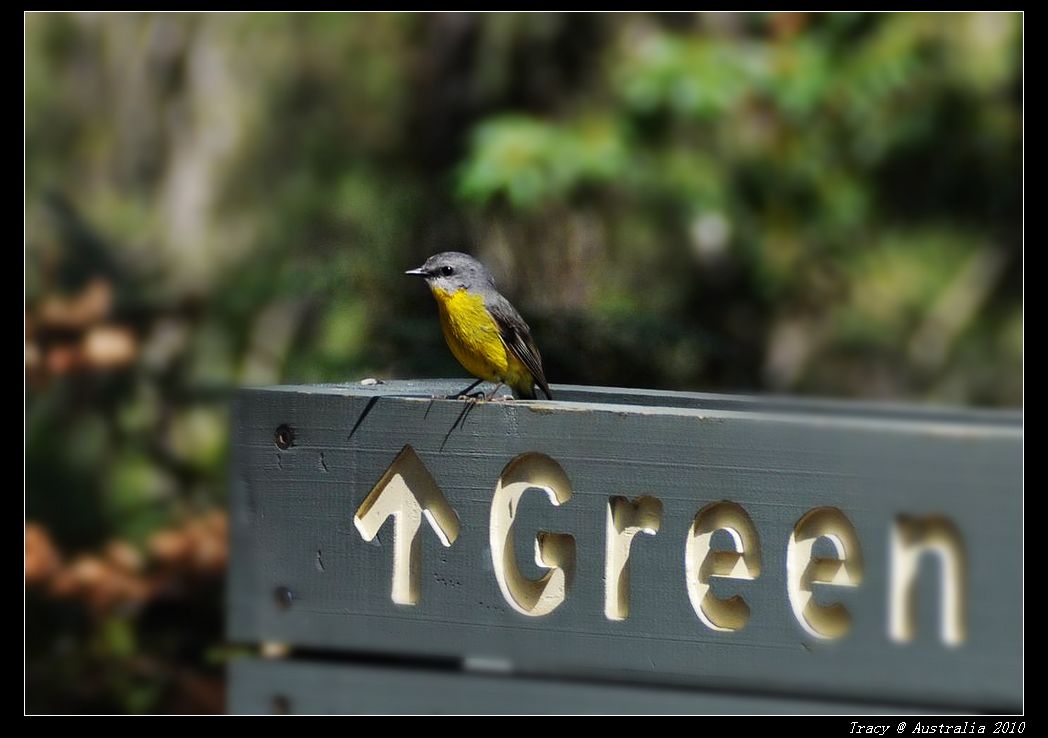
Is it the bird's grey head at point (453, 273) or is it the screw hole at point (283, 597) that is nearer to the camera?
the screw hole at point (283, 597)

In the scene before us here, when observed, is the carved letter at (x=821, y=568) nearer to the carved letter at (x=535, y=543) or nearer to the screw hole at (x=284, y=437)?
the carved letter at (x=535, y=543)

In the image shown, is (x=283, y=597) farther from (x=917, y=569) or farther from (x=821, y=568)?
(x=917, y=569)

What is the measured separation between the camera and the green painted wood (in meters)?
2.16

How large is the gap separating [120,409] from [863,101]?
3.71 m

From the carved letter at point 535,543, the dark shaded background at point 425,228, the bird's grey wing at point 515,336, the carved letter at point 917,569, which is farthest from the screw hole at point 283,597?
the dark shaded background at point 425,228

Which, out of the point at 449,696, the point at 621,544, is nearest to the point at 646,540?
the point at 621,544

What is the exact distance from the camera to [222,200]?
7.28m

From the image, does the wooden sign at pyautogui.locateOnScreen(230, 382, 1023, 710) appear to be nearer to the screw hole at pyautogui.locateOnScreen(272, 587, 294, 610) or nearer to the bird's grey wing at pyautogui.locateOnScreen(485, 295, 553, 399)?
the screw hole at pyautogui.locateOnScreen(272, 587, 294, 610)

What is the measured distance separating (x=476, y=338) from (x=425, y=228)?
1.97 meters

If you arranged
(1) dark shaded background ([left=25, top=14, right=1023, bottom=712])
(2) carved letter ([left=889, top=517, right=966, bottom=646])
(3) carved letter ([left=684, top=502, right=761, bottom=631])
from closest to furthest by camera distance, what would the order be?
(2) carved letter ([left=889, top=517, right=966, bottom=646])
(3) carved letter ([left=684, top=502, right=761, bottom=631])
(1) dark shaded background ([left=25, top=14, right=1023, bottom=712])

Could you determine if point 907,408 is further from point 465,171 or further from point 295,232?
point 295,232

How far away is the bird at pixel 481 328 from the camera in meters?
3.75

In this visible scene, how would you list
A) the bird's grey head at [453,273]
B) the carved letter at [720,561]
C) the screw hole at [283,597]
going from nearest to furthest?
the carved letter at [720,561], the screw hole at [283,597], the bird's grey head at [453,273]

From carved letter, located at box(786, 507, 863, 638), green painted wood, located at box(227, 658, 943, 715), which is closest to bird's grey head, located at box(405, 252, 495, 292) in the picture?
green painted wood, located at box(227, 658, 943, 715)
